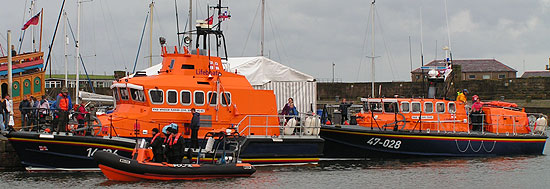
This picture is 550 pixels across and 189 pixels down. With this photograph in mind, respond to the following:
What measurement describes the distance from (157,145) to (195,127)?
5.49ft

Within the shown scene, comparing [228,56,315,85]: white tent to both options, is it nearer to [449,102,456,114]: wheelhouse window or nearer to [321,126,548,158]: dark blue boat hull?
[321,126,548,158]: dark blue boat hull

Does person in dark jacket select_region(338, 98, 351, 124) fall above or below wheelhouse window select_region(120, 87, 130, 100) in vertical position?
below

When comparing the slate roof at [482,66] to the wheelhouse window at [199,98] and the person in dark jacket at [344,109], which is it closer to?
the person in dark jacket at [344,109]

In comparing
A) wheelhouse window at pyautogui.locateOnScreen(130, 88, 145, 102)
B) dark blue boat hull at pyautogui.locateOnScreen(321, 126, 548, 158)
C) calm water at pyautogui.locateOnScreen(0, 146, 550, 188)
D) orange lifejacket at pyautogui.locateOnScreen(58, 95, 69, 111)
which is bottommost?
calm water at pyautogui.locateOnScreen(0, 146, 550, 188)

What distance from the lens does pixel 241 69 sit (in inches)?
917

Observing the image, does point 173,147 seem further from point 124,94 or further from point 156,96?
→ point 124,94

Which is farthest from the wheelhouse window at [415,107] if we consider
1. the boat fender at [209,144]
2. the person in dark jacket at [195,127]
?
the person in dark jacket at [195,127]

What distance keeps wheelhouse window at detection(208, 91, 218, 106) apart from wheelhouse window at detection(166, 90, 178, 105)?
34.7 inches

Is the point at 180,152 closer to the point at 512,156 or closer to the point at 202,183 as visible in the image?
the point at 202,183

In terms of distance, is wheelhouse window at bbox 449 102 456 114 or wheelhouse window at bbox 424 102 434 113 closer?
wheelhouse window at bbox 424 102 434 113

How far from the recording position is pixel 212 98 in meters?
17.6

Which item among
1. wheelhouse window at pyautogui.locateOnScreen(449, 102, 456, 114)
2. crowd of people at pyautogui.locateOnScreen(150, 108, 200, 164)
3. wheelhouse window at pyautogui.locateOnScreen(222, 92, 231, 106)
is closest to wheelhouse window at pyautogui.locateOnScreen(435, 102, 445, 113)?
wheelhouse window at pyautogui.locateOnScreen(449, 102, 456, 114)

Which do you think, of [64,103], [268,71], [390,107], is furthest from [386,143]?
[64,103]

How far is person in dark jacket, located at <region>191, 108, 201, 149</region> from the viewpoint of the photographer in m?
16.7
